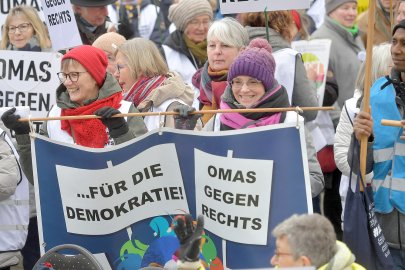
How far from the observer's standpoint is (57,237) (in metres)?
7.74

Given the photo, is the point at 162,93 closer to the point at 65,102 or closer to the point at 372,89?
the point at 65,102

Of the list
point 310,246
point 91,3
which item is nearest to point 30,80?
point 91,3

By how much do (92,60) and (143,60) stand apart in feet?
2.22

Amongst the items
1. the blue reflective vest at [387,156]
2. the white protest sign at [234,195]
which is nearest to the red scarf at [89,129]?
the white protest sign at [234,195]

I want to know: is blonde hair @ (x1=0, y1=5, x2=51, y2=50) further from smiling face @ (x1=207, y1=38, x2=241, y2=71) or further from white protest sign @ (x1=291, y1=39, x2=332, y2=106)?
smiling face @ (x1=207, y1=38, x2=241, y2=71)

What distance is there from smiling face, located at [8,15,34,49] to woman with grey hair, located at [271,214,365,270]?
5612mm

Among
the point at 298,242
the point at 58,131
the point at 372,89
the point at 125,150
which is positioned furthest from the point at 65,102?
the point at 298,242

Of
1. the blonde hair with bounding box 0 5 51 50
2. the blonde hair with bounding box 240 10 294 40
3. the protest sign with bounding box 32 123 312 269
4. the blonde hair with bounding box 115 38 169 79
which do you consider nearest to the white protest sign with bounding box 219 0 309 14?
the blonde hair with bounding box 240 10 294 40

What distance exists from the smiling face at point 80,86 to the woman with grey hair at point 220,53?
37.6 inches

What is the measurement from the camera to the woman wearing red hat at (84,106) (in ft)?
26.0

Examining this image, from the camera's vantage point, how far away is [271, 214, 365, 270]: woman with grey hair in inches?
229

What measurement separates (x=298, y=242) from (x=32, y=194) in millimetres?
3720

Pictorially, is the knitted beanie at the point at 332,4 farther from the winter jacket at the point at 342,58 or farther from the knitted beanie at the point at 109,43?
the knitted beanie at the point at 109,43

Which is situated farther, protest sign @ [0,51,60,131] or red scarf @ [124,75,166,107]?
protest sign @ [0,51,60,131]
